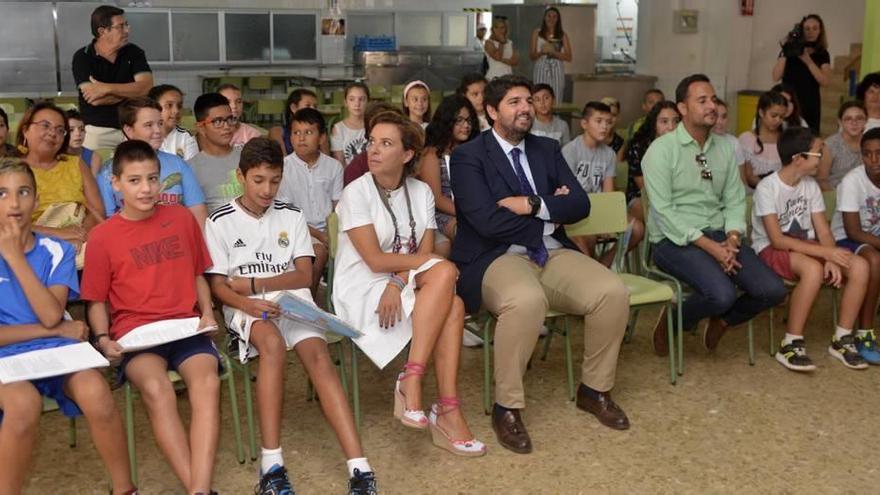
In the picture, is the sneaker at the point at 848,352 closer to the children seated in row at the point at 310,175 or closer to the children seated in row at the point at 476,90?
the children seated in row at the point at 476,90

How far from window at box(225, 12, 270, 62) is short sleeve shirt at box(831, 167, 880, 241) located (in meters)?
9.86

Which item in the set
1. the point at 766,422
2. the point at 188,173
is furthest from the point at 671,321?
the point at 188,173

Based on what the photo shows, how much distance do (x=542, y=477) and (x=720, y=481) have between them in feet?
2.06

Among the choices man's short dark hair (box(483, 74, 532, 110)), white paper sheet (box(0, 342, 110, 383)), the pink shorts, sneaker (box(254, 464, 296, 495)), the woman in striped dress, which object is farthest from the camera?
the woman in striped dress

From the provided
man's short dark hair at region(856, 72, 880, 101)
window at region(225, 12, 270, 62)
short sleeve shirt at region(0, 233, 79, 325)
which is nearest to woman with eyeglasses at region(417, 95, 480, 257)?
short sleeve shirt at region(0, 233, 79, 325)

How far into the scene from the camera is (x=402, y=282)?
366 cm

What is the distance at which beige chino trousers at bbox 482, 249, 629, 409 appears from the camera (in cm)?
363

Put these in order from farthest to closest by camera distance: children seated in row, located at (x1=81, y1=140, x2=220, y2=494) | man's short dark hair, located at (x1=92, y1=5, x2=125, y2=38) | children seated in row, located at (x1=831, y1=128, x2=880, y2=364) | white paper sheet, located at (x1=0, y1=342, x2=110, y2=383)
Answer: man's short dark hair, located at (x1=92, y1=5, x2=125, y2=38) < children seated in row, located at (x1=831, y1=128, x2=880, y2=364) < children seated in row, located at (x1=81, y1=140, x2=220, y2=494) < white paper sheet, located at (x1=0, y1=342, x2=110, y2=383)

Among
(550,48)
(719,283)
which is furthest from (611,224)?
(550,48)

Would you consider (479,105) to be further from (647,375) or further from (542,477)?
(542,477)

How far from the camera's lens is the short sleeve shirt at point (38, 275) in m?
3.02

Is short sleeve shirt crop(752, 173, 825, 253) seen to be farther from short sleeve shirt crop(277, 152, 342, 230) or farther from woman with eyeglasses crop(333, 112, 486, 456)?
short sleeve shirt crop(277, 152, 342, 230)

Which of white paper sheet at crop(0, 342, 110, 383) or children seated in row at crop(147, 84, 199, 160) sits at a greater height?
children seated in row at crop(147, 84, 199, 160)

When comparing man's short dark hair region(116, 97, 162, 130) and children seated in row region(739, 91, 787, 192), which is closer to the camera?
man's short dark hair region(116, 97, 162, 130)
